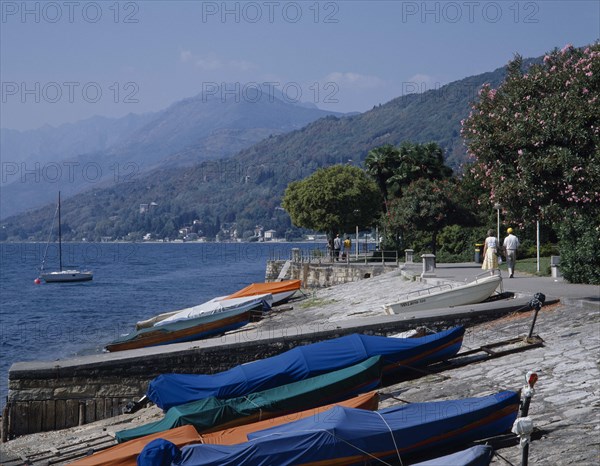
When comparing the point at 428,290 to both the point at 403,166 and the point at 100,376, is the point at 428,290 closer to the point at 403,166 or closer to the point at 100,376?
the point at 100,376

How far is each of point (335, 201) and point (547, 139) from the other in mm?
35002

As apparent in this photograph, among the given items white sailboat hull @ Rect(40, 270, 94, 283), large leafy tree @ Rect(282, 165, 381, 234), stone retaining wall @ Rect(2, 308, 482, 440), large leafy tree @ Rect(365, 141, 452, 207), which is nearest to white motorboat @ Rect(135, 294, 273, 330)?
stone retaining wall @ Rect(2, 308, 482, 440)

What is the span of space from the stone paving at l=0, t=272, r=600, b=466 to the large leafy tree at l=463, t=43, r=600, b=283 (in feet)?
7.99

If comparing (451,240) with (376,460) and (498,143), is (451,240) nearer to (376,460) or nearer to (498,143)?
(498,143)

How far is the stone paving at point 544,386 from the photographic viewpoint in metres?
10.7

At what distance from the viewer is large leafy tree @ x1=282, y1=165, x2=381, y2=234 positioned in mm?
53938

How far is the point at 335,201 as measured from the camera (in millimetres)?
53969

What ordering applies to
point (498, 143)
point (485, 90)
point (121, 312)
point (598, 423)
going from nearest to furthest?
point (598, 423)
point (498, 143)
point (485, 90)
point (121, 312)

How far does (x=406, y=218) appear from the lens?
48.1 metres

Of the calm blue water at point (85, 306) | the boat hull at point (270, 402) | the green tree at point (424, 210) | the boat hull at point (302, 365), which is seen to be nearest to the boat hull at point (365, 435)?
the boat hull at point (270, 402)

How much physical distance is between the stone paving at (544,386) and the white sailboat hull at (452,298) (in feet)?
9.83

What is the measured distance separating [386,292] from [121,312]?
79.9ft

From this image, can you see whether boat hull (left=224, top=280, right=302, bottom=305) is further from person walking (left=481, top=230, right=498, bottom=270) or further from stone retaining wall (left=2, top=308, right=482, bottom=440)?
stone retaining wall (left=2, top=308, right=482, bottom=440)

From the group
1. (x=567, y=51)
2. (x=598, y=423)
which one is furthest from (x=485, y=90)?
Answer: (x=598, y=423)
